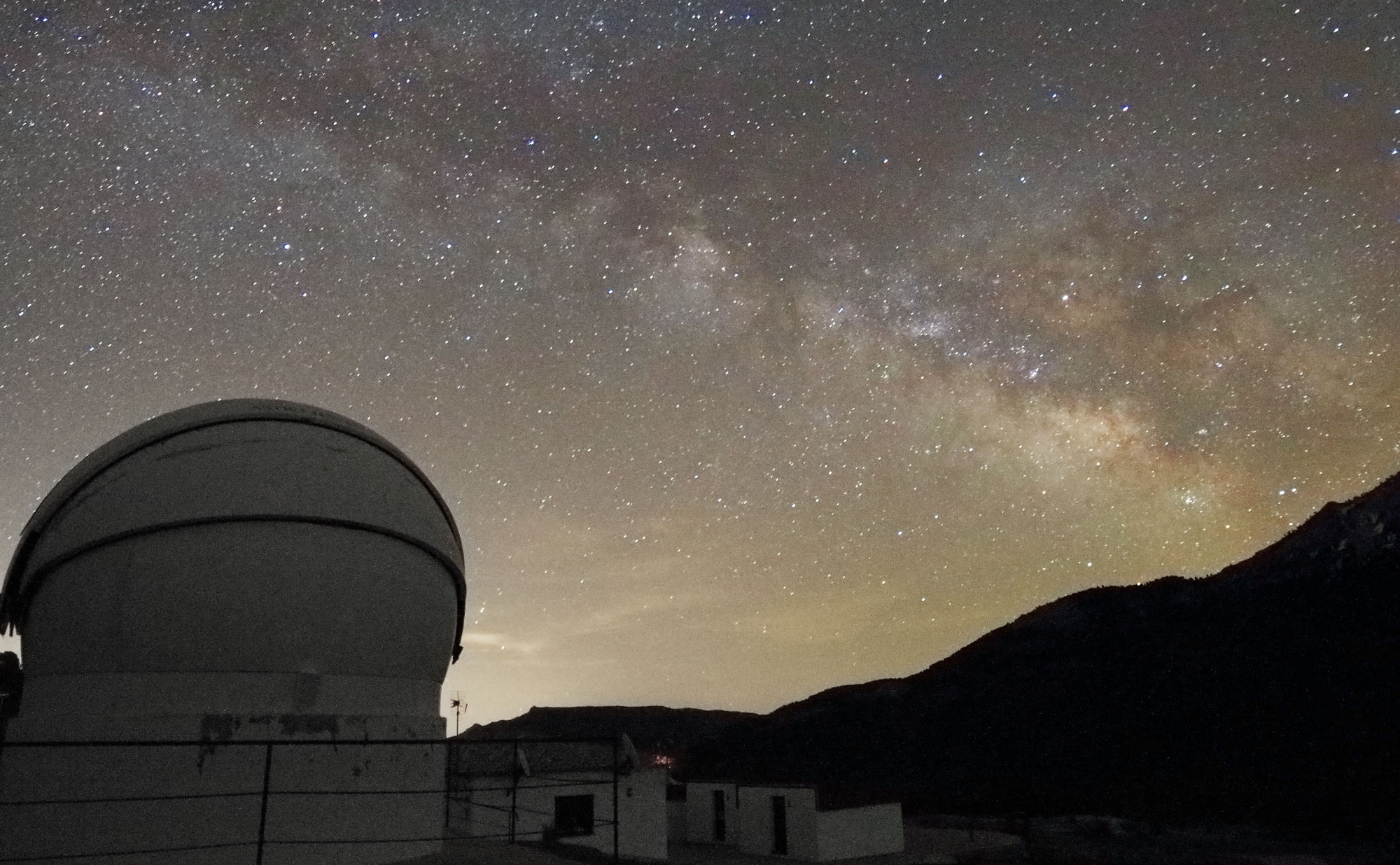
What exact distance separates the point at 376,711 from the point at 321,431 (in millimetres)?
4064

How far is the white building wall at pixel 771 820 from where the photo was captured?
2336 centimetres

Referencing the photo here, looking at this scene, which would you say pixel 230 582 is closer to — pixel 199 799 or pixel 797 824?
pixel 199 799

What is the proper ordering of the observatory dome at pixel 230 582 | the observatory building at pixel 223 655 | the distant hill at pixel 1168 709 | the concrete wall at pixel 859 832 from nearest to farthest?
1. the observatory building at pixel 223 655
2. the observatory dome at pixel 230 582
3. the concrete wall at pixel 859 832
4. the distant hill at pixel 1168 709

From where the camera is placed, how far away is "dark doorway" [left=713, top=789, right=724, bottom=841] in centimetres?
2670

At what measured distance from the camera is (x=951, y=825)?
105 feet

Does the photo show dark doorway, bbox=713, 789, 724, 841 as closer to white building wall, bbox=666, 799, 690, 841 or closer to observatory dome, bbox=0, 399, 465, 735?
white building wall, bbox=666, 799, 690, 841

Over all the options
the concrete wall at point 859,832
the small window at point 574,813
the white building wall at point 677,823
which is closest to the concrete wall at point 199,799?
the small window at point 574,813

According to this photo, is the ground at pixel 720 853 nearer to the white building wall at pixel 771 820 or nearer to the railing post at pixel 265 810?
the white building wall at pixel 771 820

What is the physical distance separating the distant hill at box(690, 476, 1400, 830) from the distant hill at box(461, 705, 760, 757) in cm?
311

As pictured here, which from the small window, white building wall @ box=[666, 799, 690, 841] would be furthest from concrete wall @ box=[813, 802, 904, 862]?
the small window

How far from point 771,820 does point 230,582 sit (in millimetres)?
18743

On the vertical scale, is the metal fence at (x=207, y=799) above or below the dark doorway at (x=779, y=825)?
above

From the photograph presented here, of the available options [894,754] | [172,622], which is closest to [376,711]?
[172,622]

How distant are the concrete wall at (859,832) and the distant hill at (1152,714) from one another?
12983 millimetres
